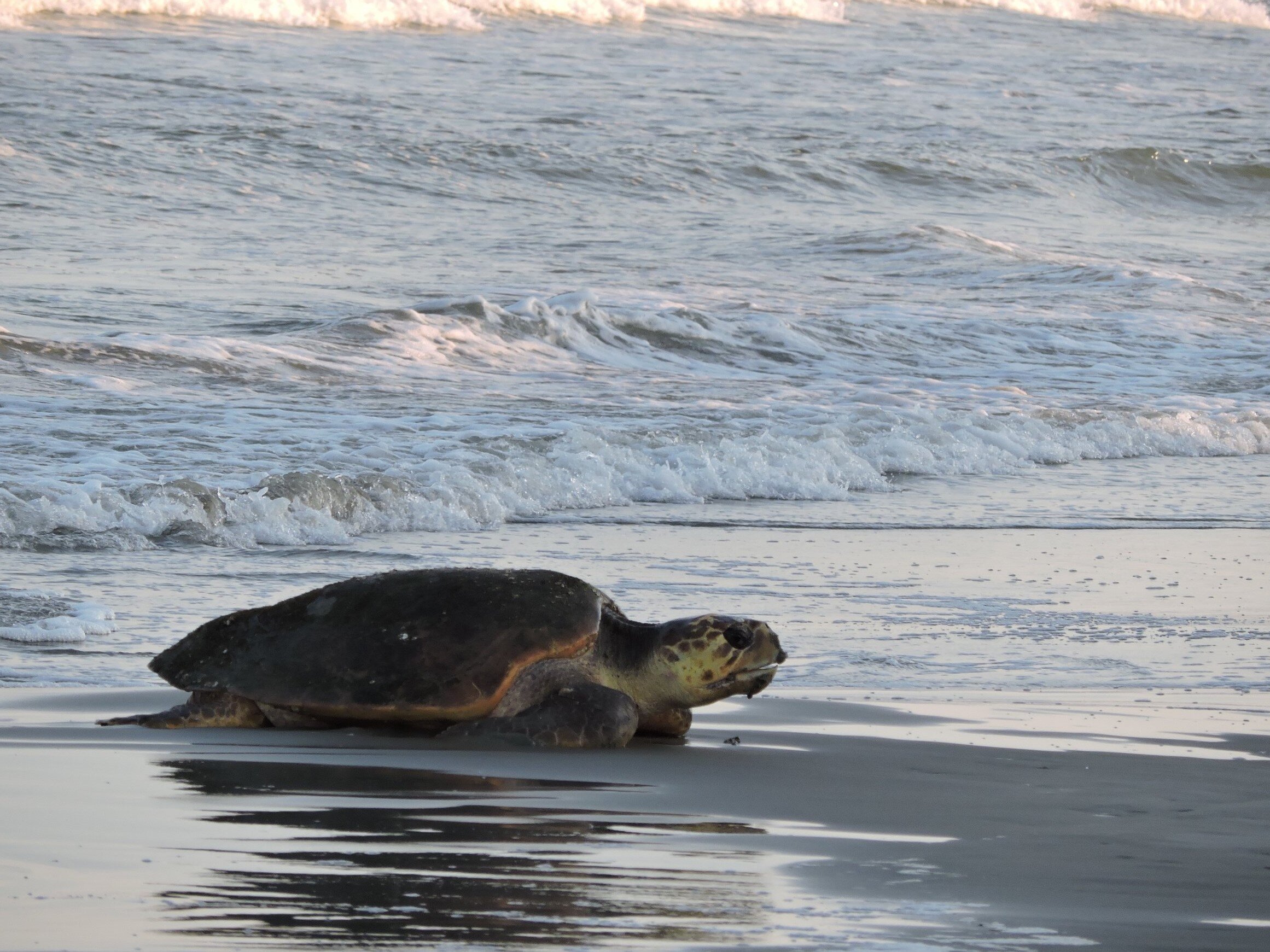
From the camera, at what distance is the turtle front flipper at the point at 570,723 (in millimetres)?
3645

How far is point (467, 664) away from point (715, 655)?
21.0 inches

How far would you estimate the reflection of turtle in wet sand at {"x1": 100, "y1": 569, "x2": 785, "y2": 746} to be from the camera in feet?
12.0

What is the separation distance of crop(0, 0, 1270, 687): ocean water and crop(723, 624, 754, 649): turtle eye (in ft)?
3.33

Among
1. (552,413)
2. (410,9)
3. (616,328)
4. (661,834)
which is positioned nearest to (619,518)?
(552,413)

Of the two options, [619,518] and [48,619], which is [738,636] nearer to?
[48,619]

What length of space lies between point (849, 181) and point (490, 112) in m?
4.43

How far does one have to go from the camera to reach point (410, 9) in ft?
85.7

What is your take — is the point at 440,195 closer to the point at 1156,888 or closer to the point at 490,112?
the point at 490,112

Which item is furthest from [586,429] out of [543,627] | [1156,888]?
[1156,888]

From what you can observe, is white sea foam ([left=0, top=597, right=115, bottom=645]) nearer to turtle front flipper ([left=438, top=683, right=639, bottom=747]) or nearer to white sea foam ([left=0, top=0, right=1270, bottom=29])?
turtle front flipper ([left=438, top=683, right=639, bottom=747])

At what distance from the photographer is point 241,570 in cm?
561

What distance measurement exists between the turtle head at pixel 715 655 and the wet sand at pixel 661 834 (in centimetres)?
14

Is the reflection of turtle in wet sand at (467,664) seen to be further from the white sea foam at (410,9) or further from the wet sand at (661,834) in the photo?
the white sea foam at (410,9)

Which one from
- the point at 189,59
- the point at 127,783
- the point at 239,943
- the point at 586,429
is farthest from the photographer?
the point at 189,59
